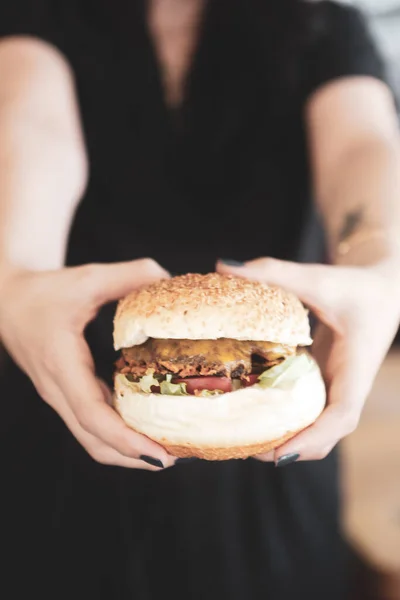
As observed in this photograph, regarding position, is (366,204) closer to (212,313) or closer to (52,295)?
(212,313)

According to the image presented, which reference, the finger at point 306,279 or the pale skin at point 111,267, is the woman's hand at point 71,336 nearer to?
the pale skin at point 111,267

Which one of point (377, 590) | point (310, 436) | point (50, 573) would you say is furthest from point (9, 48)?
point (377, 590)

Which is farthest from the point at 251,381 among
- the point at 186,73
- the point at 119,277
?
the point at 186,73

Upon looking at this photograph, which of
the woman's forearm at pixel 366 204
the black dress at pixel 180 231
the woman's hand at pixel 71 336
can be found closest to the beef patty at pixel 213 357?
the woman's hand at pixel 71 336

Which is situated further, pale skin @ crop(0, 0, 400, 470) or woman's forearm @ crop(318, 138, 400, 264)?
woman's forearm @ crop(318, 138, 400, 264)

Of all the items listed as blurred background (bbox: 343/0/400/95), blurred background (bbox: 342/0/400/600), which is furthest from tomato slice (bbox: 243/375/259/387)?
blurred background (bbox: 343/0/400/95)

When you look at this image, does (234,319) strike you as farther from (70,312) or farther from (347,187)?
(347,187)

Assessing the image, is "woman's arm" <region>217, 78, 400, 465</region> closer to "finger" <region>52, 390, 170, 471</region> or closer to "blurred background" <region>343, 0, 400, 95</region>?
"finger" <region>52, 390, 170, 471</region>
